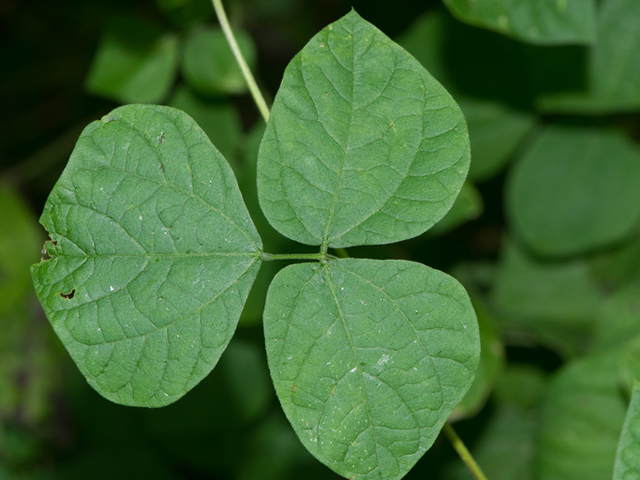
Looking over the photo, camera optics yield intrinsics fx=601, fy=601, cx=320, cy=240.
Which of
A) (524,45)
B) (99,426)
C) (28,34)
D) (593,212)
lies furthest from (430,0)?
(99,426)

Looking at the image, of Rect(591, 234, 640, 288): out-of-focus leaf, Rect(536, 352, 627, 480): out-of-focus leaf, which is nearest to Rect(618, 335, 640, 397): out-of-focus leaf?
Rect(536, 352, 627, 480): out-of-focus leaf

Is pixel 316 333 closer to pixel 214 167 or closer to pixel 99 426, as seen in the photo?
pixel 214 167

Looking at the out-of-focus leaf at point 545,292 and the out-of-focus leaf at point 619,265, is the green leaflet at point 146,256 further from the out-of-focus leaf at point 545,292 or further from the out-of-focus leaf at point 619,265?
the out-of-focus leaf at point 619,265

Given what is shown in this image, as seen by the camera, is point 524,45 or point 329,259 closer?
point 329,259

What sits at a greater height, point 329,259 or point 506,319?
point 329,259

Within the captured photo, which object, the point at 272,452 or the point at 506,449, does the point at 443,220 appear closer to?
the point at 506,449
